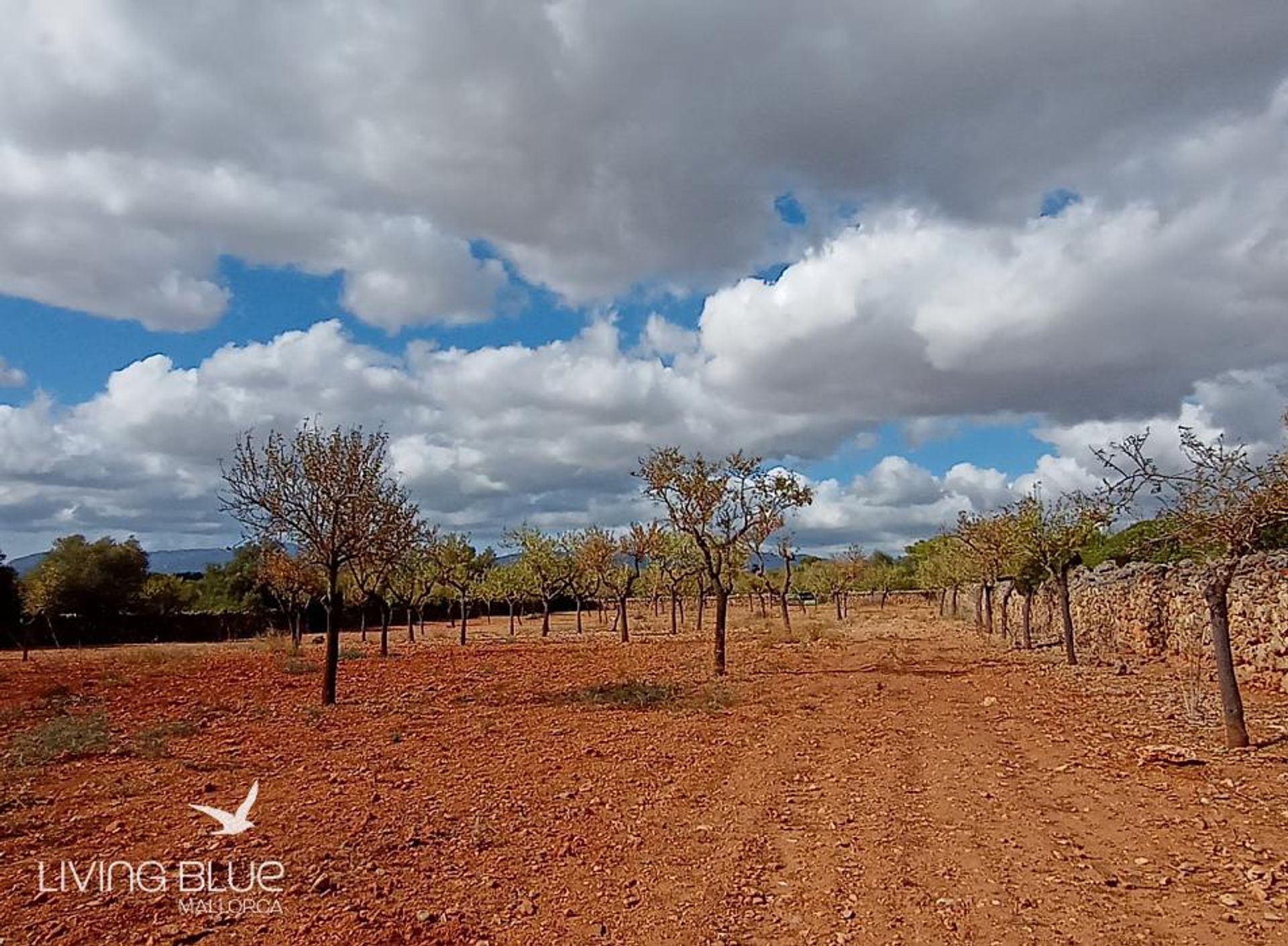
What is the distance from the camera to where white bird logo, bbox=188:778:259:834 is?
24.4 ft

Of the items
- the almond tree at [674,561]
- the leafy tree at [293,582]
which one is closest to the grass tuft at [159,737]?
the leafy tree at [293,582]

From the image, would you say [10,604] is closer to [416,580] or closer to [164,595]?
[164,595]

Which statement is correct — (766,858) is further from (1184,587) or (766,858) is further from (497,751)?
(1184,587)

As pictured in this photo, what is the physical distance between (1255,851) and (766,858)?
13.1ft

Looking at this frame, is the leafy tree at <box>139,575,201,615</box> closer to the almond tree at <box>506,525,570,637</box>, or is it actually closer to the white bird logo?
the almond tree at <box>506,525,570,637</box>

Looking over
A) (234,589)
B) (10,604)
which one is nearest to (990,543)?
(10,604)

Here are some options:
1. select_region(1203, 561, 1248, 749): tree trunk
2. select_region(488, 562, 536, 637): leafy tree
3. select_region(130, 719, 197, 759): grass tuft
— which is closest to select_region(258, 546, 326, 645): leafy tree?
select_region(488, 562, 536, 637): leafy tree

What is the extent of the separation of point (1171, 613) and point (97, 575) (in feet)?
213

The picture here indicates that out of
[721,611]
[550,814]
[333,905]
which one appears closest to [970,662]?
[721,611]

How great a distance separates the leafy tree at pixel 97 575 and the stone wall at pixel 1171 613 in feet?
187

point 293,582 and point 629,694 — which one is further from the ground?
point 293,582

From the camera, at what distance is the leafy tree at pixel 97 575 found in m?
56.7

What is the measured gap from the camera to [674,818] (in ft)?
26.2

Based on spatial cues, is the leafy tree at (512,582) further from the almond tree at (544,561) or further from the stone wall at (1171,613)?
the stone wall at (1171,613)
